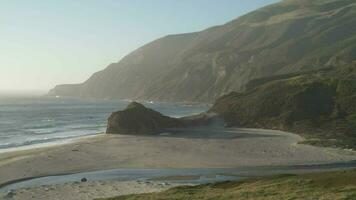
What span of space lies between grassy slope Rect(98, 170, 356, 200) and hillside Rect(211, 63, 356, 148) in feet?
139

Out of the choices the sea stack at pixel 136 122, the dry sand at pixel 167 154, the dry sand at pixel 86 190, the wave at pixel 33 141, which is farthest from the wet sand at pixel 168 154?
the wave at pixel 33 141

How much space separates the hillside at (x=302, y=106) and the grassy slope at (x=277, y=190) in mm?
42462

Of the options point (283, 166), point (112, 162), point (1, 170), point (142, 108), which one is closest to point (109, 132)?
point (142, 108)

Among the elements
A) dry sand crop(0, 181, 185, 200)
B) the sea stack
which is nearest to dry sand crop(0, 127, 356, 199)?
dry sand crop(0, 181, 185, 200)

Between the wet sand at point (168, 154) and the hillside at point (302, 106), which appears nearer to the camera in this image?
the wet sand at point (168, 154)

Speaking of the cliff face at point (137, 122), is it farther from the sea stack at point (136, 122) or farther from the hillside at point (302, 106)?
the hillside at point (302, 106)

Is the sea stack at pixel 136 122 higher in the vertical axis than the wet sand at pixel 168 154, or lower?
higher

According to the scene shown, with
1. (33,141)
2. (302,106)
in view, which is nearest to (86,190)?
(33,141)

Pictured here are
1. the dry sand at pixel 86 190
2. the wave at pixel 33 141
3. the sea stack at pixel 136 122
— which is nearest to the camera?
the dry sand at pixel 86 190

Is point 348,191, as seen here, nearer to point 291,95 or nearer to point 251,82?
point 291,95

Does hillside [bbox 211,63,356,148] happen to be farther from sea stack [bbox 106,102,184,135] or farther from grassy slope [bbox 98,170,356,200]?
grassy slope [bbox 98,170,356,200]

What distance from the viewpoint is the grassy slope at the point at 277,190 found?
28844mm

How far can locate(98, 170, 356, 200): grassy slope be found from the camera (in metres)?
28.8

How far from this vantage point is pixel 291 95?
10400cm
